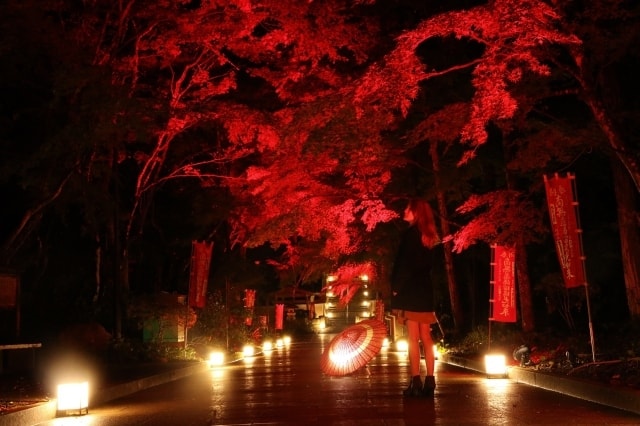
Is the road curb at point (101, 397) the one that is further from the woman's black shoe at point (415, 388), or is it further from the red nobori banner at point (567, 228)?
the red nobori banner at point (567, 228)

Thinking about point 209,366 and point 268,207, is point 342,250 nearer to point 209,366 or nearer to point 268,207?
point 268,207

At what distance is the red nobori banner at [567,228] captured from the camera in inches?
518

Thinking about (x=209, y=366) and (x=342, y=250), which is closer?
(x=209, y=366)

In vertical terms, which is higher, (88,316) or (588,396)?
(88,316)

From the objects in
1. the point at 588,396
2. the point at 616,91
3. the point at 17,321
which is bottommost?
the point at 588,396

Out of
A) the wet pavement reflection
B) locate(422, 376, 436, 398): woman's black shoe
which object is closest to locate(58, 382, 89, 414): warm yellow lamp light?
the wet pavement reflection

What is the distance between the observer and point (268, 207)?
26.2m

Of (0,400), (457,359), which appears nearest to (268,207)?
(457,359)

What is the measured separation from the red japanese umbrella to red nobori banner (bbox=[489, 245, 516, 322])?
8.59 meters

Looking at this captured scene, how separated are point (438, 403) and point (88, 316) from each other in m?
16.7

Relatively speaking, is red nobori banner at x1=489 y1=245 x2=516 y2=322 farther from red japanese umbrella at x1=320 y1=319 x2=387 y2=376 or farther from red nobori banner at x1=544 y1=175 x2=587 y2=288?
red japanese umbrella at x1=320 y1=319 x2=387 y2=376

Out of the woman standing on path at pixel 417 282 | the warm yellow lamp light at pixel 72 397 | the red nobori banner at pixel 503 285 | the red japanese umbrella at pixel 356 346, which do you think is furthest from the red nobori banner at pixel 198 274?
the woman standing on path at pixel 417 282

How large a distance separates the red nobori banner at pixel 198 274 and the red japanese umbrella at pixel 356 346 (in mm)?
13737

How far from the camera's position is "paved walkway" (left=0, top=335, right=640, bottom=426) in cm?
766
